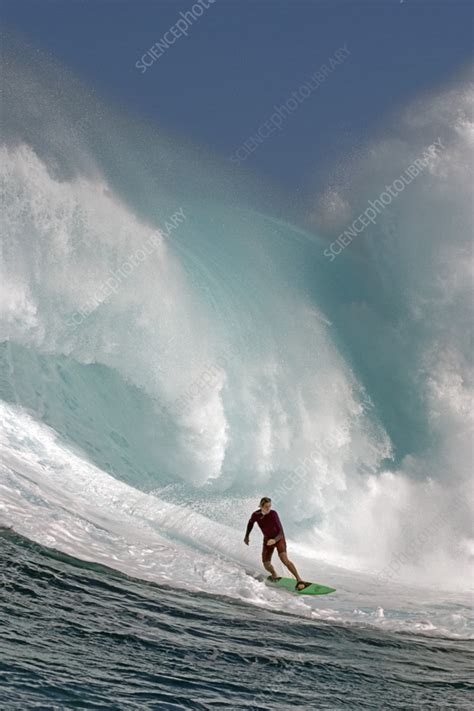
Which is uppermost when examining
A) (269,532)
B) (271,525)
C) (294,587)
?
(271,525)

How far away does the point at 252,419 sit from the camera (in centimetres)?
1752

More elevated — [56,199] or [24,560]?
[56,199]

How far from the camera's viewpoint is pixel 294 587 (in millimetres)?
10047

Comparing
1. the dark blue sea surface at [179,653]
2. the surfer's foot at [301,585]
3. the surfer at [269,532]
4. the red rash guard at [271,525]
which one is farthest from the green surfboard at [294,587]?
the dark blue sea surface at [179,653]

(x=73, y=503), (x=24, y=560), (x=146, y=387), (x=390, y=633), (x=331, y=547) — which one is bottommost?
(x=24, y=560)

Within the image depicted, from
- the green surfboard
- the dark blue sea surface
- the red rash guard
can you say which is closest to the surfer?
the red rash guard

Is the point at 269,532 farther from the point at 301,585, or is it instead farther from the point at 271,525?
the point at 301,585

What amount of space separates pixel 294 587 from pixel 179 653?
154 inches

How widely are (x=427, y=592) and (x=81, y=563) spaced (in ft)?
24.7

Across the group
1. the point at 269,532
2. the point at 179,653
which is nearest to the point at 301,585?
Answer: the point at 269,532

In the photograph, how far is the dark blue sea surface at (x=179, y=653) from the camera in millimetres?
5367

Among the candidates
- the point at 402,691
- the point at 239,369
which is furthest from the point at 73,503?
the point at 239,369

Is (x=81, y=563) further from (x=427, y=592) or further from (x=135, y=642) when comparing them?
(x=427, y=592)

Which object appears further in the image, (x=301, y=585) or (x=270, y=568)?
(x=270, y=568)
